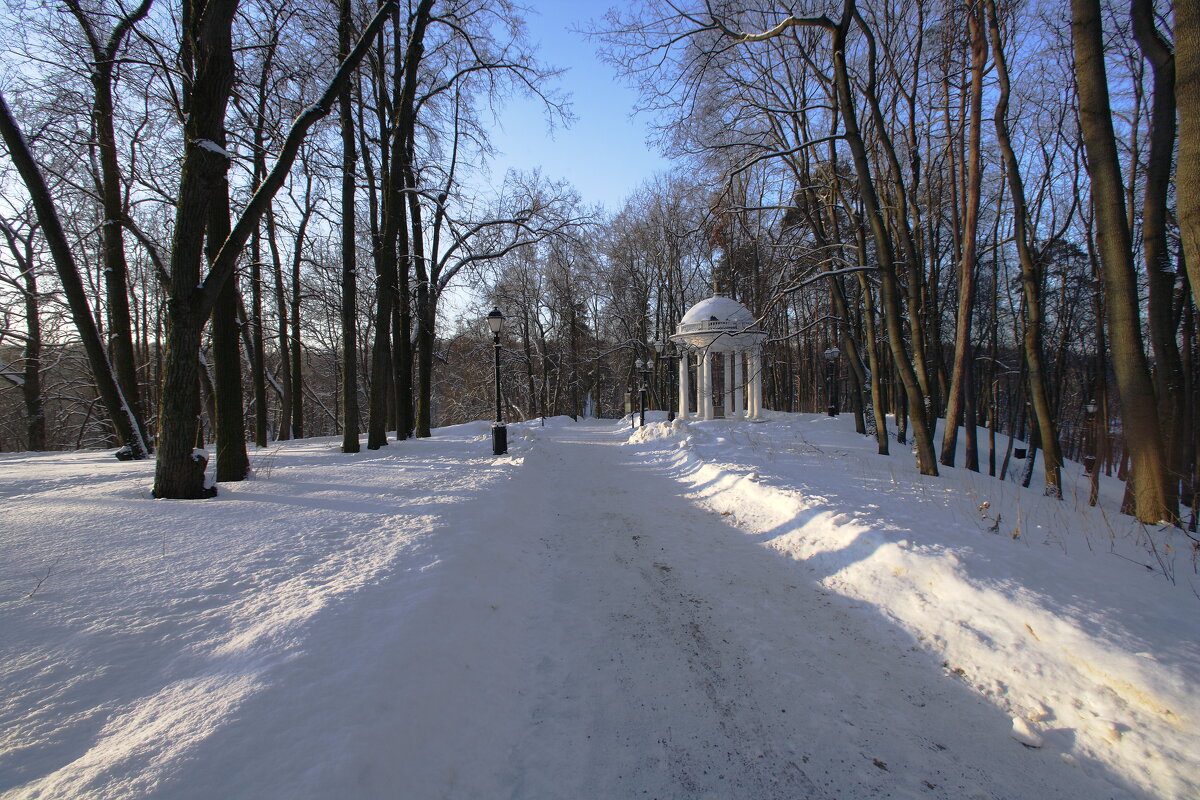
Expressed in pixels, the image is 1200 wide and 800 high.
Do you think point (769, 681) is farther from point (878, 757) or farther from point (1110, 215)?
point (1110, 215)

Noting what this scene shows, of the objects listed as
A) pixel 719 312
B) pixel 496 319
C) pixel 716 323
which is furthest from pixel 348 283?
pixel 719 312

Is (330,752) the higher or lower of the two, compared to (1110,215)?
lower

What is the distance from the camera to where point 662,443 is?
1509 cm

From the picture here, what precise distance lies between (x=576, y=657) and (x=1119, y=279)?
7.51 metres

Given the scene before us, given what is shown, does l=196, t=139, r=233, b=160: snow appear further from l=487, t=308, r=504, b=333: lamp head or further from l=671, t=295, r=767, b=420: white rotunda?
l=671, t=295, r=767, b=420: white rotunda

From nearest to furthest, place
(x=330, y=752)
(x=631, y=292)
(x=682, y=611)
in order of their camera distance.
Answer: (x=330, y=752), (x=682, y=611), (x=631, y=292)

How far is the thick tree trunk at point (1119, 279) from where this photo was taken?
560 cm

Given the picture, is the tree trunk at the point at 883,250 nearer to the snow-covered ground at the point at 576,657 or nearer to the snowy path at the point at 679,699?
the snow-covered ground at the point at 576,657

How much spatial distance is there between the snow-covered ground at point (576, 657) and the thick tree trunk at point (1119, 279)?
0.79 metres

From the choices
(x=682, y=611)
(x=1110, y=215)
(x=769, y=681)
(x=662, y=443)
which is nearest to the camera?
(x=769, y=681)

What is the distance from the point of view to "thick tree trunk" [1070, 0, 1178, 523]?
5.60 meters

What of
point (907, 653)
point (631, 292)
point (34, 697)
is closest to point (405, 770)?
point (34, 697)

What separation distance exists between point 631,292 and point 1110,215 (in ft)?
98.7

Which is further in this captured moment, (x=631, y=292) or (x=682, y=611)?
(x=631, y=292)
